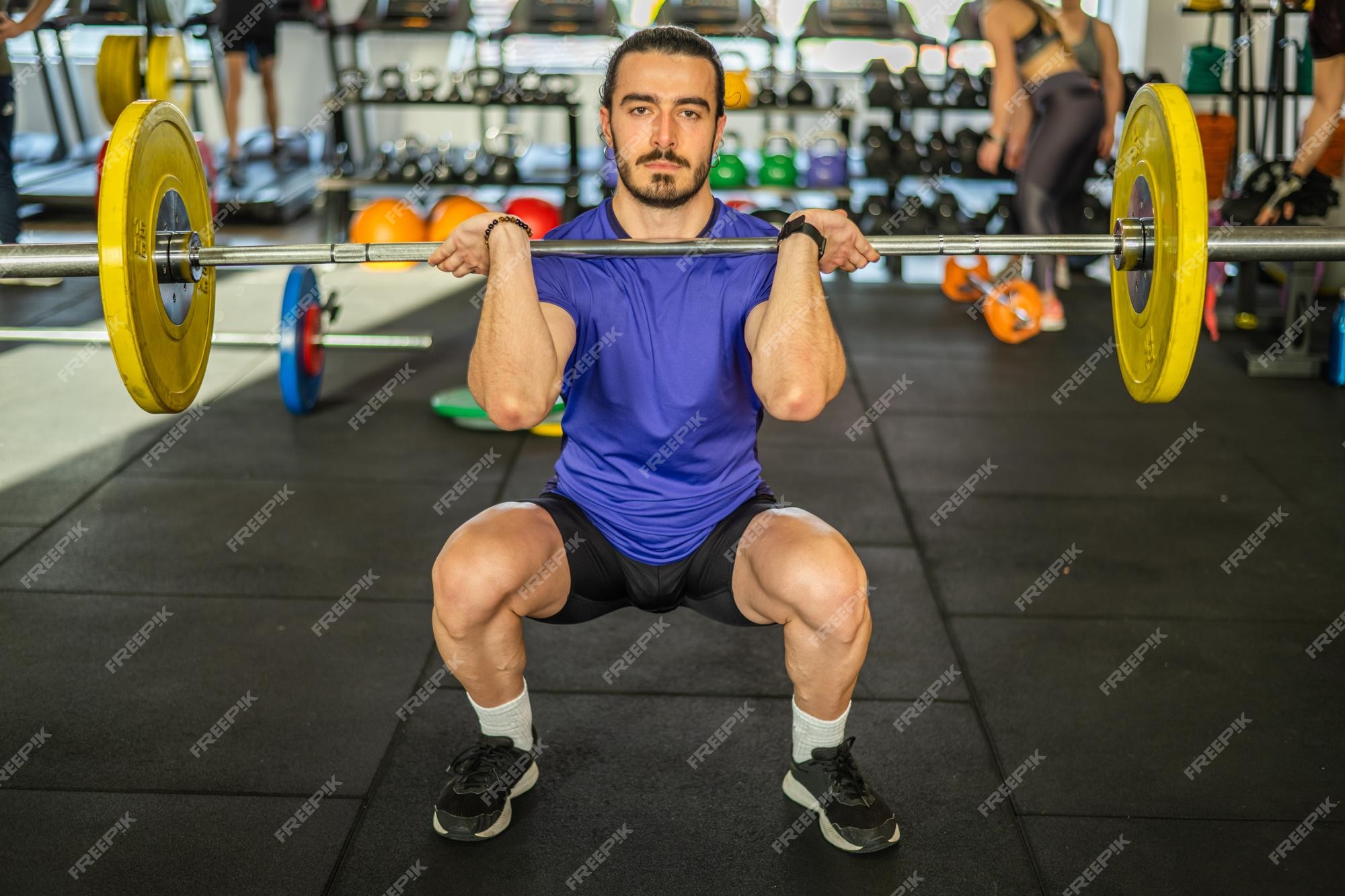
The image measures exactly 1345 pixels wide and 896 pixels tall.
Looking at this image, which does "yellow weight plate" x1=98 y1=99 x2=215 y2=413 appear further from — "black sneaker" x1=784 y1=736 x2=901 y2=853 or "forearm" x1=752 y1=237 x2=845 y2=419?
"black sneaker" x1=784 y1=736 x2=901 y2=853

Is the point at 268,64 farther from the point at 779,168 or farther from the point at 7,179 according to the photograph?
the point at 779,168

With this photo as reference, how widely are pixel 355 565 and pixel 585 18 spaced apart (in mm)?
4267

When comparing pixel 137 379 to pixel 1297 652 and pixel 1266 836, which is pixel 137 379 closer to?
Answer: pixel 1266 836

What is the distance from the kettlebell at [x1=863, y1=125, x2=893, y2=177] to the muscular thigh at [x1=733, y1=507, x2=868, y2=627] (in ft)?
13.2

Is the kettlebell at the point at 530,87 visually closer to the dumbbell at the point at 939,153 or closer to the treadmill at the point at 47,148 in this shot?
the dumbbell at the point at 939,153

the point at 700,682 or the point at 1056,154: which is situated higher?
the point at 1056,154

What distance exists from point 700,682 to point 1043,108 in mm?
3031

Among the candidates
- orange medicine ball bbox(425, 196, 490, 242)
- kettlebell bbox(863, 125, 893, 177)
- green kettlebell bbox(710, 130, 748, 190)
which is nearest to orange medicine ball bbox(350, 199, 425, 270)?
orange medicine ball bbox(425, 196, 490, 242)

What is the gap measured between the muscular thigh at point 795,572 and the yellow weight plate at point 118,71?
419cm

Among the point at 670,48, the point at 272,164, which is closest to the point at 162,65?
the point at 272,164

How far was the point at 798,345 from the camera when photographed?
1.60 metres

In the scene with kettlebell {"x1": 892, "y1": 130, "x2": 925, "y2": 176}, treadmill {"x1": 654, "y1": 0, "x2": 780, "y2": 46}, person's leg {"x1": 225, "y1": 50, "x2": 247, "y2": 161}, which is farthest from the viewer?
person's leg {"x1": 225, "y1": 50, "x2": 247, "y2": 161}

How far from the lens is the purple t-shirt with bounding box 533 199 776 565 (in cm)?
170

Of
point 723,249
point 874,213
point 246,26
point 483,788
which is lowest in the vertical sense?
point 874,213
